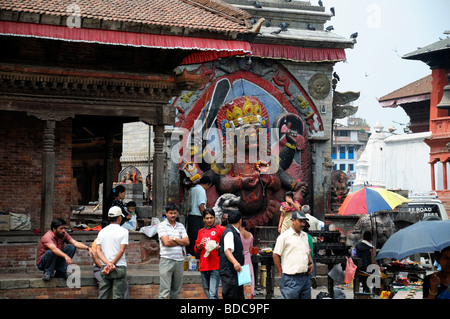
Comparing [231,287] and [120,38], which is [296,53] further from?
[231,287]

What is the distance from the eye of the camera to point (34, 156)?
17.9 m

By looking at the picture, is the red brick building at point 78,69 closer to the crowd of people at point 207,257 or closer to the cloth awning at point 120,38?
the cloth awning at point 120,38

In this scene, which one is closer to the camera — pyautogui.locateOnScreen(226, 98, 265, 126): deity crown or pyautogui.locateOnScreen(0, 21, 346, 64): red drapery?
pyautogui.locateOnScreen(0, 21, 346, 64): red drapery

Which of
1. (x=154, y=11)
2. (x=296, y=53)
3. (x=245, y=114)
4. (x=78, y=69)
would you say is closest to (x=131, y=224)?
(x=78, y=69)

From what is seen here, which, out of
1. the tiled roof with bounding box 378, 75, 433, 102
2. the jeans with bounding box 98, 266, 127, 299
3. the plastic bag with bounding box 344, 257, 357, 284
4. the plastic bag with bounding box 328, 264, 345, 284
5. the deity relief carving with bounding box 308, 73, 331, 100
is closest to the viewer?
the jeans with bounding box 98, 266, 127, 299

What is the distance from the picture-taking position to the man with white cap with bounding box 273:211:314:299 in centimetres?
1156

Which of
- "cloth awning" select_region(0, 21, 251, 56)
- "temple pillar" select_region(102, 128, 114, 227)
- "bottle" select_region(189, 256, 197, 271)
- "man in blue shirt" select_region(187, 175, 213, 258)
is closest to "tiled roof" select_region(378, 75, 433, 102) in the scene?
"man in blue shirt" select_region(187, 175, 213, 258)

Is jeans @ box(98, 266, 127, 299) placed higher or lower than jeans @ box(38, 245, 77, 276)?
lower

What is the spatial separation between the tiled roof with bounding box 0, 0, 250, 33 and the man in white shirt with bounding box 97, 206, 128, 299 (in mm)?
4585

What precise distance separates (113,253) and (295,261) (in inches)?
123

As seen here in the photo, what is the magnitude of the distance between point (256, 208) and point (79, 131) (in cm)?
676

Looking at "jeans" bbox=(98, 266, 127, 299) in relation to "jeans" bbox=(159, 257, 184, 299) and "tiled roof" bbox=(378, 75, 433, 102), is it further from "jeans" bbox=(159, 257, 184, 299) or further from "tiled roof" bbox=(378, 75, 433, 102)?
"tiled roof" bbox=(378, 75, 433, 102)

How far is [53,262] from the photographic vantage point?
44.9ft

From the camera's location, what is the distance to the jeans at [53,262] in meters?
13.6
